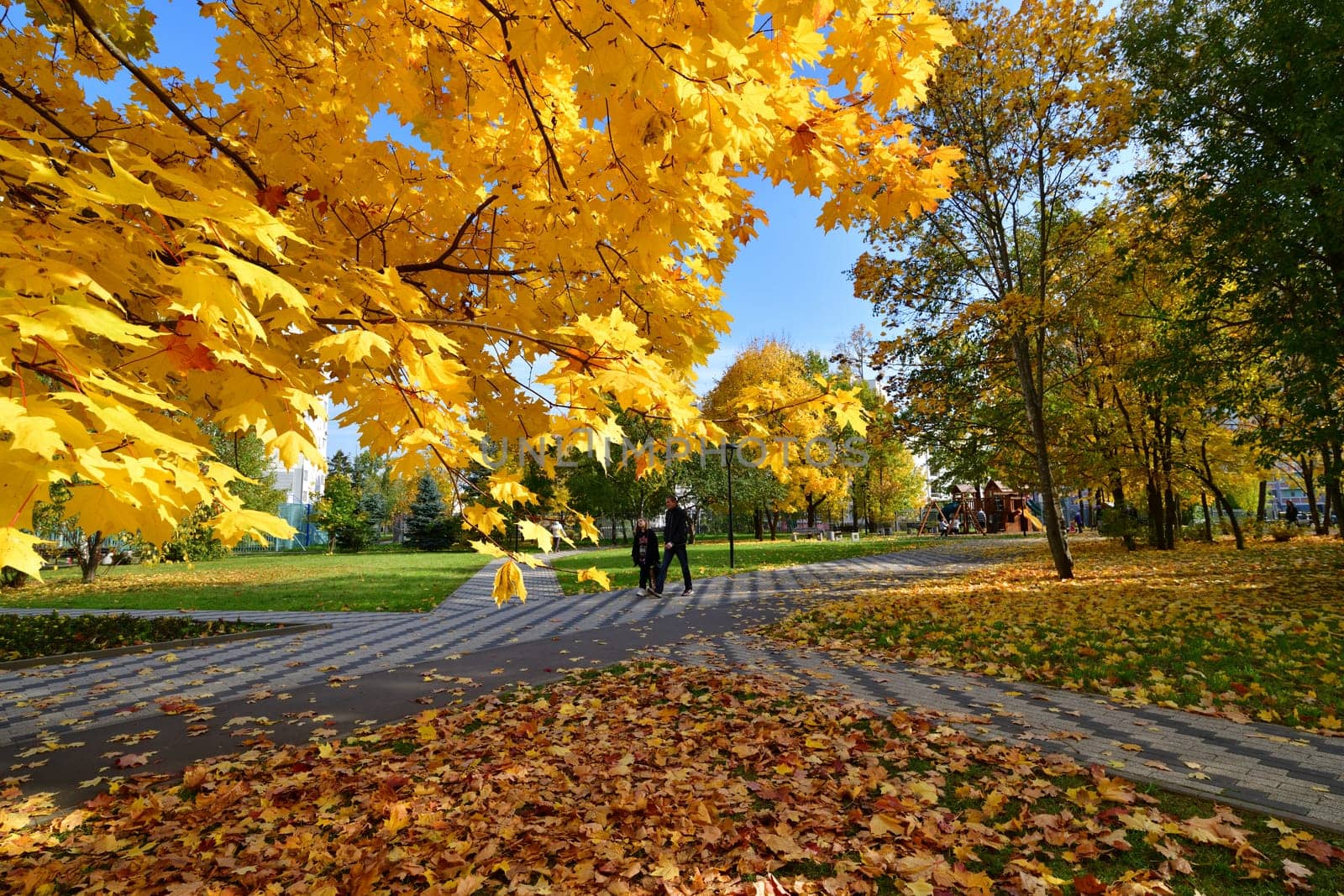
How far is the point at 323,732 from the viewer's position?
14.6ft

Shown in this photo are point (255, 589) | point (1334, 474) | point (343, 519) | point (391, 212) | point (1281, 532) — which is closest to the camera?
point (391, 212)

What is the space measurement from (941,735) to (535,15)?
4578mm

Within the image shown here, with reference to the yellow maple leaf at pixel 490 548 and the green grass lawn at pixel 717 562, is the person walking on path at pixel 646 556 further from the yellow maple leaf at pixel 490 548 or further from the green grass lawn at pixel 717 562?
the yellow maple leaf at pixel 490 548

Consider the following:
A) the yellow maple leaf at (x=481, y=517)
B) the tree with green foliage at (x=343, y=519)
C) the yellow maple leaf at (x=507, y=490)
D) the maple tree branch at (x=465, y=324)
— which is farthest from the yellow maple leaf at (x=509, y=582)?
the tree with green foliage at (x=343, y=519)

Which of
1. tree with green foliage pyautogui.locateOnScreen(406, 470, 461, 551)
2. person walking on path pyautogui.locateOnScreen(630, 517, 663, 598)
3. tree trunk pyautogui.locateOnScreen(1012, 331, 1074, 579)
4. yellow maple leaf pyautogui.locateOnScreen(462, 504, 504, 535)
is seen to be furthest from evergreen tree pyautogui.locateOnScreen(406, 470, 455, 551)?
yellow maple leaf pyautogui.locateOnScreen(462, 504, 504, 535)

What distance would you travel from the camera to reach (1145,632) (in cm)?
660

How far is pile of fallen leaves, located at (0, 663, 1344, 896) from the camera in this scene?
2.52 m

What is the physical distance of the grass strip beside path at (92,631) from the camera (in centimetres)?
723

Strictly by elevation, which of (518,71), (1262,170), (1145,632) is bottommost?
(1145,632)

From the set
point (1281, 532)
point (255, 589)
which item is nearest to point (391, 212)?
point (255, 589)

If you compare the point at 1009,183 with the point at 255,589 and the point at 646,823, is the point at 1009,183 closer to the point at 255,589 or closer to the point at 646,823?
the point at 646,823

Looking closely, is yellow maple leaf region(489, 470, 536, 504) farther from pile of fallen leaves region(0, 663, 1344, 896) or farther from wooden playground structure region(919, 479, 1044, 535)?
wooden playground structure region(919, 479, 1044, 535)

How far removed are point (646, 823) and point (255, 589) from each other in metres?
15.0

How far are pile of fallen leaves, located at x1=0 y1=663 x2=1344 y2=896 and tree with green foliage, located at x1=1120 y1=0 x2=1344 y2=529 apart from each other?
948 centimetres
